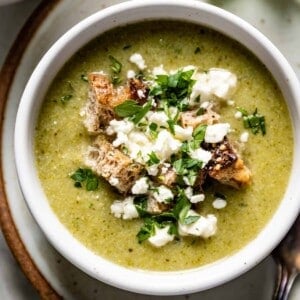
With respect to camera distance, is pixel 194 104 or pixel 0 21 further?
pixel 0 21

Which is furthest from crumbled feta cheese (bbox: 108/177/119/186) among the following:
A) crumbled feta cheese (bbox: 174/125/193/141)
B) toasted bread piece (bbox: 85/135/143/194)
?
crumbled feta cheese (bbox: 174/125/193/141)

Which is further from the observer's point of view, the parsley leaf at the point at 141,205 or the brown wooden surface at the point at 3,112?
the brown wooden surface at the point at 3,112

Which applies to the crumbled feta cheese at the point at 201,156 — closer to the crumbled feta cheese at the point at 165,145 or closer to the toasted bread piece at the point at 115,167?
the crumbled feta cheese at the point at 165,145

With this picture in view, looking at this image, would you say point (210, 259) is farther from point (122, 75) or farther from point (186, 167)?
point (122, 75)

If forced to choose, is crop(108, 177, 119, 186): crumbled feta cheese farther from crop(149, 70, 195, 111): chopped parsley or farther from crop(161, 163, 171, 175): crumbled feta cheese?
crop(149, 70, 195, 111): chopped parsley

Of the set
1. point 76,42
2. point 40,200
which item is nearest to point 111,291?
point 40,200

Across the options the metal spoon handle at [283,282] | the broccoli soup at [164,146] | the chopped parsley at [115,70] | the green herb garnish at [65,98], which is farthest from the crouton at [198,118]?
the metal spoon handle at [283,282]

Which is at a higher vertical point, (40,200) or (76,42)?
(76,42)
